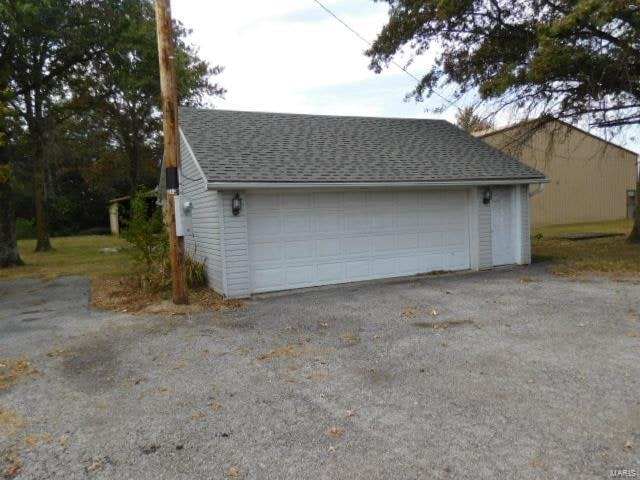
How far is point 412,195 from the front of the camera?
412 inches

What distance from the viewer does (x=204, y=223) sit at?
9648 millimetres

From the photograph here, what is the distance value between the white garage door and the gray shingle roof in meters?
0.47

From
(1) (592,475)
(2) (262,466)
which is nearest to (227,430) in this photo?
(2) (262,466)

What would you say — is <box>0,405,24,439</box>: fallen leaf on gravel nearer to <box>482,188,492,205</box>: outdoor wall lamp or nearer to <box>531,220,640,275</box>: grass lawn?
<box>482,188,492,205</box>: outdoor wall lamp

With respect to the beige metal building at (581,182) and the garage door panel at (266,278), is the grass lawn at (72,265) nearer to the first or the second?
the garage door panel at (266,278)

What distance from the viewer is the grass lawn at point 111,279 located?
8.15 meters

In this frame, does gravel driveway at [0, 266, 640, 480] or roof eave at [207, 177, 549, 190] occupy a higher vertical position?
roof eave at [207, 177, 549, 190]

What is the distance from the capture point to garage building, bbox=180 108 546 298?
8.79 m

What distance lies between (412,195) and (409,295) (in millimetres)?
2856

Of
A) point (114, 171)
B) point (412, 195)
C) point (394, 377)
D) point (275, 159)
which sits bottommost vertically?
point (394, 377)

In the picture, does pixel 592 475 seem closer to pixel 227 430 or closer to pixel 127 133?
pixel 227 430

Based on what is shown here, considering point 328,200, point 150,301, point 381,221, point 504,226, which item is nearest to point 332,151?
point 328,200

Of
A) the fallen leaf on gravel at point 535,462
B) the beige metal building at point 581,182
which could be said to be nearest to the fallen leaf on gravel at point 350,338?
the fallen leaf on gravel at point 535,462

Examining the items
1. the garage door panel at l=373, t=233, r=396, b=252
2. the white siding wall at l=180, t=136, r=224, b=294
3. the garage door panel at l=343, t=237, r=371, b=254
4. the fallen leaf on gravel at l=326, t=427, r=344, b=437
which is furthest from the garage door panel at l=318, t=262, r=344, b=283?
the fallen leaf on gravel at l=326, t=427, r=344, b=437
